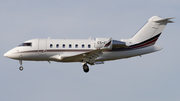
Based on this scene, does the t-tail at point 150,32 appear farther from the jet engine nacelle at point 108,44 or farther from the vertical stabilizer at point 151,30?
the jet engine nacelle at point 108,44

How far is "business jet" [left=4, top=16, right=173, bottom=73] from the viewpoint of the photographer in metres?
29.6

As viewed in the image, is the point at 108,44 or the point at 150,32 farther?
the point at 150,32

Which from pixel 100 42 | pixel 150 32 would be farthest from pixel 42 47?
pixel 150 32

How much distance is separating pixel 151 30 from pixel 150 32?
25 centimetres

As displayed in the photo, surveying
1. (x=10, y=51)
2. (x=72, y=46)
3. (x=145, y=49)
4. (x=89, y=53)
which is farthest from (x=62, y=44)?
(x=145, y=49)

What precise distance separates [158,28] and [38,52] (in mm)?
13242

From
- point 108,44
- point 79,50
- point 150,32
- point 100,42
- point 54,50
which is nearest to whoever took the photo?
point 108,44

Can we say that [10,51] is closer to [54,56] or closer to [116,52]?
[54,56]

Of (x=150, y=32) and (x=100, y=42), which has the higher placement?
(x=150, y=32)

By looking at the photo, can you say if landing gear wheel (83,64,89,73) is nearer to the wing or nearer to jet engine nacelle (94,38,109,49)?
the wing

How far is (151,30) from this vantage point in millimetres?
32000

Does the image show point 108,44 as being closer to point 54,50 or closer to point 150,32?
point 54,50

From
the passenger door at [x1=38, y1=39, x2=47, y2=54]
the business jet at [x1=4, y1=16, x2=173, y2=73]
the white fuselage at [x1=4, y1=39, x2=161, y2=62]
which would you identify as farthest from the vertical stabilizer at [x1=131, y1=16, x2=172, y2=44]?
the passenger door at [x1=38, y1=39, x2=47, y2=54]

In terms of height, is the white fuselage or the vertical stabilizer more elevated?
the vertical stabilizer
